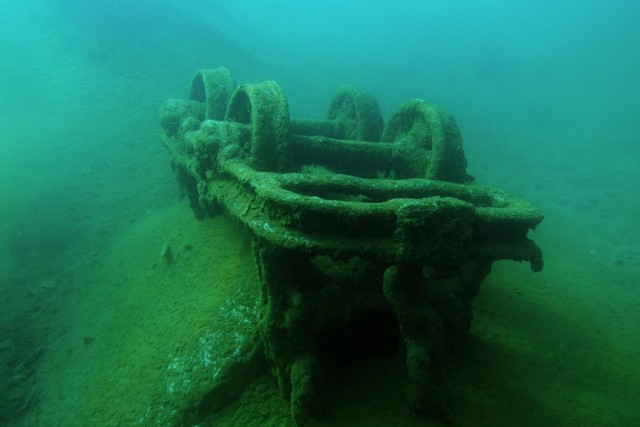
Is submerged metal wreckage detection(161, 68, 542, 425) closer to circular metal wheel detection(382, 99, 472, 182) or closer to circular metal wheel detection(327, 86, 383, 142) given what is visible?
circular metal wheel detection(382, 99, 472, 182)

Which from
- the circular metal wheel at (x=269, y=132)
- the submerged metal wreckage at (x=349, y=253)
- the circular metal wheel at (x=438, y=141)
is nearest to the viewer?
the submerged metal wreckage at (x=349, y=253)

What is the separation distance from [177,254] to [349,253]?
8.89 feet

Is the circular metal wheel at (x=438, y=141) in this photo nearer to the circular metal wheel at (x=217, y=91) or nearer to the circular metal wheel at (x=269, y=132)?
the circular metal wheel at (x=269, y=132)

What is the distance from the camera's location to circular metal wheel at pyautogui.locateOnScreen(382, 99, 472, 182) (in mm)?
3795

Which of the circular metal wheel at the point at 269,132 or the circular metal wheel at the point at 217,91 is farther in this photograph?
the circular metal wheel at the point at 217,91

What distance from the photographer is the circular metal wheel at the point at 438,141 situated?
3795 mm

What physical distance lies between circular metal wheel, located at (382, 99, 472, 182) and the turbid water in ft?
4.16

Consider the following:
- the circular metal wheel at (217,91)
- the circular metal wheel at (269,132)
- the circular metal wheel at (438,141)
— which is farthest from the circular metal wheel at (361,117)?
the circular metal wheel at (269,132)

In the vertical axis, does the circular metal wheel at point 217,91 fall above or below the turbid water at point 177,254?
above

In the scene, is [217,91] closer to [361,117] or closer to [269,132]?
[361,117]

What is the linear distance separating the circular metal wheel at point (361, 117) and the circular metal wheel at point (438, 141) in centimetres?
103

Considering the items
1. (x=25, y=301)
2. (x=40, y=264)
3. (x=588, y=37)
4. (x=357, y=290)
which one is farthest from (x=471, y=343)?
(x=588, y=37)

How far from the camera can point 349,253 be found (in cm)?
203

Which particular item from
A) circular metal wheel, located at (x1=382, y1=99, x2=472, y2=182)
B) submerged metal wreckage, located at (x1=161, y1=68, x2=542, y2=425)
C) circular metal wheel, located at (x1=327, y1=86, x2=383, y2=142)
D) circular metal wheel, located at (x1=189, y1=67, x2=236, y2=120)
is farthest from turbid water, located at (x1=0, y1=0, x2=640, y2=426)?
circular metal wheel, located at (x1=327, y1=86, x2=383, y2=142)
